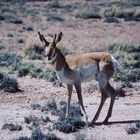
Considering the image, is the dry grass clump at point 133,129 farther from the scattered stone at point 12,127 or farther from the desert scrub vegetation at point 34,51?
the desert scrub vegetation at point 34,51

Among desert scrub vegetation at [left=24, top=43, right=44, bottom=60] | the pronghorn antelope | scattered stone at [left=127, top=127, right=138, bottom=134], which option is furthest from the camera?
desert scrub vegetation at [left=24, top=43, right=44, bottom=60]

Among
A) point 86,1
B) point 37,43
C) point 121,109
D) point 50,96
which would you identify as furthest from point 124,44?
point 86,1

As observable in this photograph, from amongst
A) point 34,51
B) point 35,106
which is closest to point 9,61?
point 34,51

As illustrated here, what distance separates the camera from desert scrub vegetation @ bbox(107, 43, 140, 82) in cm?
1770

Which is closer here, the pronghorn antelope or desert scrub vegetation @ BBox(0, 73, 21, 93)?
the pronghorn antelope

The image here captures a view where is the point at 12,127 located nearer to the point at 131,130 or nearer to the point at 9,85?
the point at 131,130

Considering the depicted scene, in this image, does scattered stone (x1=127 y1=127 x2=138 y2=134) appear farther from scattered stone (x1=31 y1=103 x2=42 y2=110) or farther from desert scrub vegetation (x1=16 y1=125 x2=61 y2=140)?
scattered stone (x1=31 y1=103 x2=42 y2=110)

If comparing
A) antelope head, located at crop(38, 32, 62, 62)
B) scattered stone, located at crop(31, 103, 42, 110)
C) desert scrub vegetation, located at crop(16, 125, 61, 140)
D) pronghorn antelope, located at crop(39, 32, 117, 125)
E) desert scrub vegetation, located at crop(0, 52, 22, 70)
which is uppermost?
antelope head, located at crop(38, 32, 62, 62)

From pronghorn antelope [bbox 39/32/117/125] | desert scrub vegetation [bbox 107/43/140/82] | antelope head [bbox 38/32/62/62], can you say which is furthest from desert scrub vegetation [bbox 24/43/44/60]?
antelope head [bbox 38/32/62/62]

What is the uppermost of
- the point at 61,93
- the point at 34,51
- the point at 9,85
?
the point at 9,85

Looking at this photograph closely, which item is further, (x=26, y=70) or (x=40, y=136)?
(x=26, y=70)

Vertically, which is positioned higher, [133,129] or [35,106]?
[133,129]

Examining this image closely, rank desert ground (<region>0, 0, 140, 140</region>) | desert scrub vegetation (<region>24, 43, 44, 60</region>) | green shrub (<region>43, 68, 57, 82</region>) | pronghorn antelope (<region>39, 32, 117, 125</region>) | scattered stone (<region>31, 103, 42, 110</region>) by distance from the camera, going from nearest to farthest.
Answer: desert ground (<region>0, 0, 140, 140</region>)
pronghorn antelope (<region>39, 32, 117, 125</region>)
scattered stone (<region>31, 103, 42, 110</region>)
green shrub (<region>43, 68, 57, 82</region>)
desert scrub vegetation (<region>24, 43, 44, 60</region>)

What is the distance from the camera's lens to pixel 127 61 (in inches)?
841
